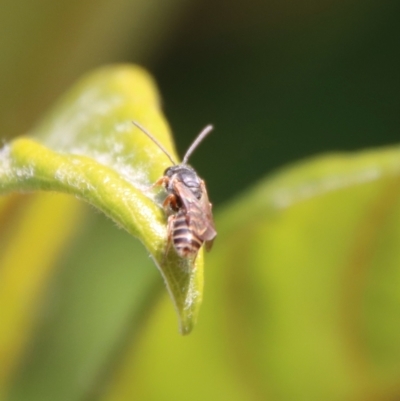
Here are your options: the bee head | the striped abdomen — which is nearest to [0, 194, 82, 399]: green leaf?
the bee head

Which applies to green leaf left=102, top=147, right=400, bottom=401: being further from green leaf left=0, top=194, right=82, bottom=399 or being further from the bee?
green leaf left=0, top=194, right=82, bottom=399

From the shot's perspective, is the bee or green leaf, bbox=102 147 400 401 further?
green leaf, bbox=102 147 400 401

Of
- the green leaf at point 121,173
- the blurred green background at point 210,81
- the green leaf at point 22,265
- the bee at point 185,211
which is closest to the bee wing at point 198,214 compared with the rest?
the bee at point 185,211

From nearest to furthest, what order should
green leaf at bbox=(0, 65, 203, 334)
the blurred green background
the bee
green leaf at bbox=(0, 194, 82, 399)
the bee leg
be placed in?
green leaf at bbox=(0, 65, 203, 334) < the bee < the bee leg < green leaf at bbox=(0, 194, 82, 399) < the blurred green background

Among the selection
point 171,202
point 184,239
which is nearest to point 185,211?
point 171,202

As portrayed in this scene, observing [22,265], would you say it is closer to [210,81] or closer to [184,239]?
[184,239]

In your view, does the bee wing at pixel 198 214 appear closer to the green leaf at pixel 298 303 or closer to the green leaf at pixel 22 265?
the green leaf at pixel 298 303

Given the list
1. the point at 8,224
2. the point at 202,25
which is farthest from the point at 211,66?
the point at 8,224
